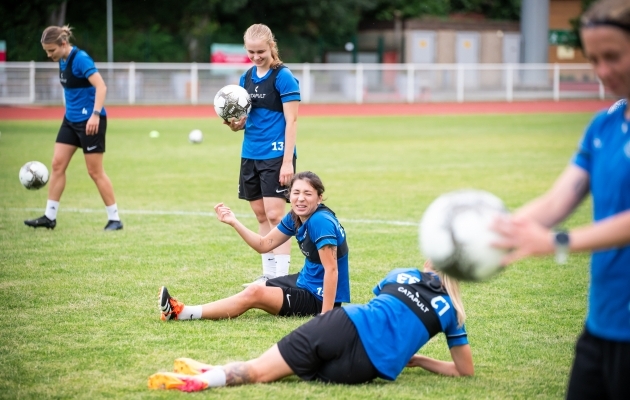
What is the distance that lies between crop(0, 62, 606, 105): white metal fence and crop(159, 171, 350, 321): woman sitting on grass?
29.0 m

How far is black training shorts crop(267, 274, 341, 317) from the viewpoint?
6.06 meters

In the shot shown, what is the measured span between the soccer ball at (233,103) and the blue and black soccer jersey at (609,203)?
4.61 metres

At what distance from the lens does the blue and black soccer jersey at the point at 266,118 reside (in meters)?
7.29

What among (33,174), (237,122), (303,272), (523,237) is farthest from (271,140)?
(523,237)

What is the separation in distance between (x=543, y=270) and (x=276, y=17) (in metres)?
42.2

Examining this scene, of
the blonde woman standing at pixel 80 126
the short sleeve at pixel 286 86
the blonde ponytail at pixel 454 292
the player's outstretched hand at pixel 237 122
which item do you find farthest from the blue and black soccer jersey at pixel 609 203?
the blonde woman standing at pixel 80 126

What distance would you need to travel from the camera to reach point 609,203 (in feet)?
9.20

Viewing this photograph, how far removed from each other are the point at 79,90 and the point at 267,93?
3.44 metres

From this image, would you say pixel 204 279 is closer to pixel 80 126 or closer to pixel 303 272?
pixel 303 272

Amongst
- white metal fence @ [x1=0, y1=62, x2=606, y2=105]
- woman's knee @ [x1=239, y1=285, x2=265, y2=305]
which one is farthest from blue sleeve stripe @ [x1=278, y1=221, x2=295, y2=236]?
white metal fence @ [x1=0, y1=62, x2=606, y2=105]

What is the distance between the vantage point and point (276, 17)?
1907 inches

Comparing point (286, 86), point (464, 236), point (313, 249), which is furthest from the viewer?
point (286, 86)

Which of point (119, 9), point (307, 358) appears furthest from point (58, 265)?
point (119, 9)

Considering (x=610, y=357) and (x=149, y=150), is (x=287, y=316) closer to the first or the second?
(x=610, y=357)
